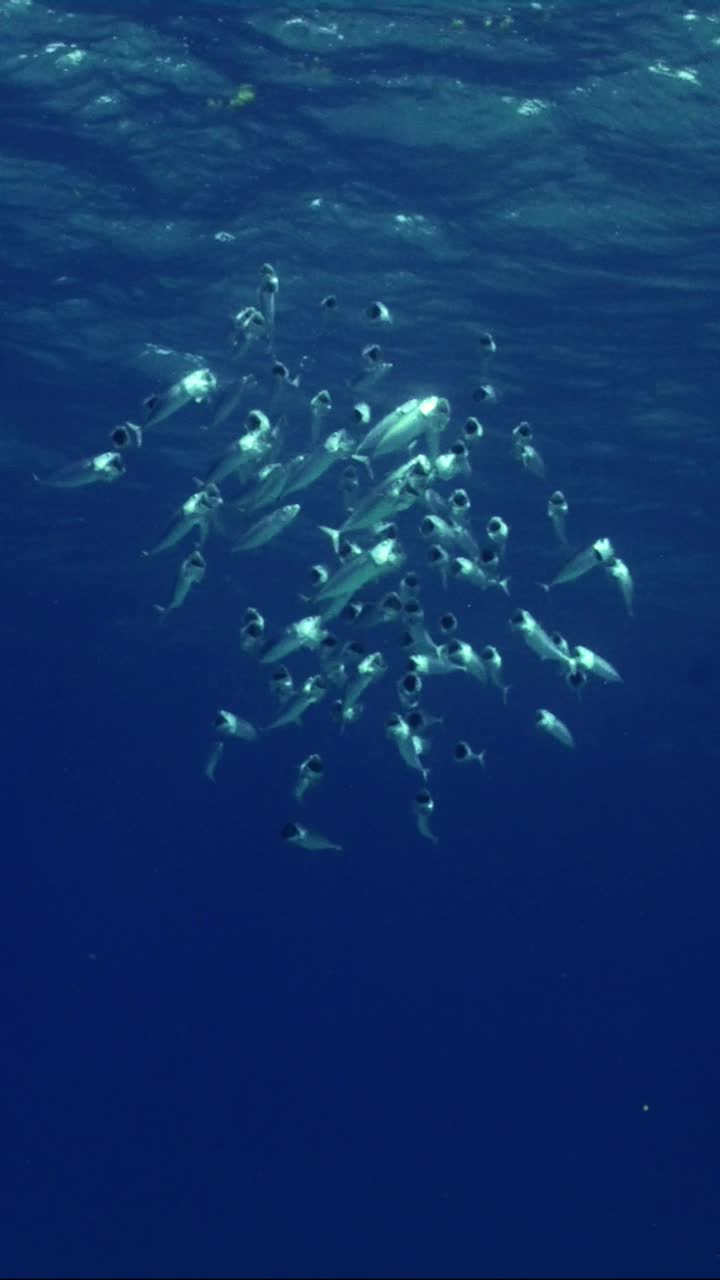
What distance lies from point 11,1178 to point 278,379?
51565mm

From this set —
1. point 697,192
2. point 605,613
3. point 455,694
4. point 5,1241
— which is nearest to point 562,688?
point 455,694

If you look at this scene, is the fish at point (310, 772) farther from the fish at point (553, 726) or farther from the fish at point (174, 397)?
the fish at point (174, 397)

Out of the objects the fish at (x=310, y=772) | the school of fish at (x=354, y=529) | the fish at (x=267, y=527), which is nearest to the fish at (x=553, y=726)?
the school of fish at (x=354, y=529)

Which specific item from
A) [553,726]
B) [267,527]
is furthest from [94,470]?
[553,726]

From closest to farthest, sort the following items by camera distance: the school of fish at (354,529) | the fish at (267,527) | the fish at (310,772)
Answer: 1. the school of fish at (354,529)
2. the fish at (267,527)
3. the fish at (310,772)

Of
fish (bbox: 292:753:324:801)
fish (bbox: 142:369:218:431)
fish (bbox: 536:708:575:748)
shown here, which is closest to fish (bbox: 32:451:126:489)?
fish (bbox: 142:369:218:431)

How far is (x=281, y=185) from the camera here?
1789 centimetres

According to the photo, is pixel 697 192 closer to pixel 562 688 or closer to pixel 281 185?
pixel 281 185

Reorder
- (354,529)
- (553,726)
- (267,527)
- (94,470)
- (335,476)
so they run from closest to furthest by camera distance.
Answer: (94,470), (267,527), (354,529), (553,726), (335,476)

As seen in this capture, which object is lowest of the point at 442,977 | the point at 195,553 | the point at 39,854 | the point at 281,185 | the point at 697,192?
the point at 442,977

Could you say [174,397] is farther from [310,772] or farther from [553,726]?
[553,726]

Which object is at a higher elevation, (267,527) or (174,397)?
(174,397)

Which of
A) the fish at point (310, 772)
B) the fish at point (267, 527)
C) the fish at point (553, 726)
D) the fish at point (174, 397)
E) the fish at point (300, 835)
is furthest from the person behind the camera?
the fish at point (553, 726)

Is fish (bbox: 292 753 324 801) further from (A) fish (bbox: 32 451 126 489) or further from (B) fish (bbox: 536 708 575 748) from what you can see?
(A) fish (bbox: 32 451 126 489)
